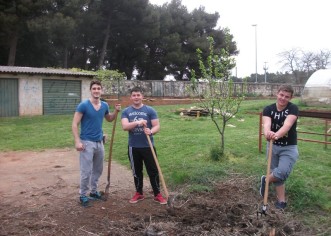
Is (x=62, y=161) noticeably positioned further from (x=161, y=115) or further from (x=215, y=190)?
(x=161, y=115)

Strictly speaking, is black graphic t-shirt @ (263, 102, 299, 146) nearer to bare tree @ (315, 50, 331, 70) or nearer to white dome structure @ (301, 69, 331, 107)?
white dome structure @ (301, 69, 331, 107)

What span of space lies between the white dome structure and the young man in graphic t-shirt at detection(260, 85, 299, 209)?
19.3 meters

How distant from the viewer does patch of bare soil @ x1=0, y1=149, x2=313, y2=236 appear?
3979mm

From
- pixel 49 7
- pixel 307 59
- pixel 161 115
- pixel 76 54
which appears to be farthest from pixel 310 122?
pixel 307 59

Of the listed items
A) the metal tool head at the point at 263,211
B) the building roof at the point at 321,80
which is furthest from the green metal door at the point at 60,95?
the metal tool head at the point at 263,211

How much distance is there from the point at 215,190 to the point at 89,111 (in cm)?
214

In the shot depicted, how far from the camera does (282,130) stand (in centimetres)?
427

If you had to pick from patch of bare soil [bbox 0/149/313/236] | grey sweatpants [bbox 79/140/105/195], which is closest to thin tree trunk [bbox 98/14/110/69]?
patch of bare soil [bbox 0/149/313/236]

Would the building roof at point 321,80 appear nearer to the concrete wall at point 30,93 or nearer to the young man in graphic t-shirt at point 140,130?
the concrete wall at point 30,93

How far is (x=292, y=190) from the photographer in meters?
5.20

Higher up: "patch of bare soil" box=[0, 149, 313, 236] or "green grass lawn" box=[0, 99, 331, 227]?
"green grass lawn" box=[0, 99, 331, 227]

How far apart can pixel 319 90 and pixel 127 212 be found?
2075 centimetres

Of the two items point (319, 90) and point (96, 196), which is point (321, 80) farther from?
point (96, 196)

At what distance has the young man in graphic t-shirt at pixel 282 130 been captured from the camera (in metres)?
4.34
